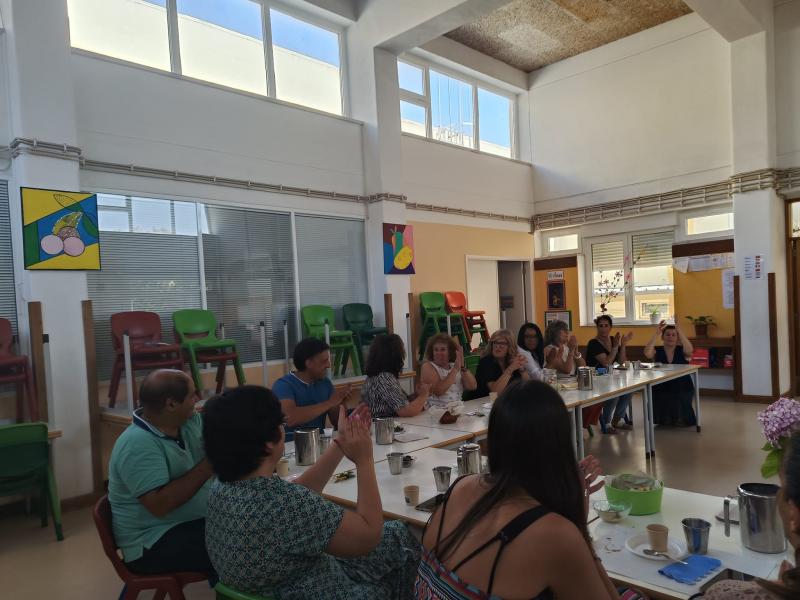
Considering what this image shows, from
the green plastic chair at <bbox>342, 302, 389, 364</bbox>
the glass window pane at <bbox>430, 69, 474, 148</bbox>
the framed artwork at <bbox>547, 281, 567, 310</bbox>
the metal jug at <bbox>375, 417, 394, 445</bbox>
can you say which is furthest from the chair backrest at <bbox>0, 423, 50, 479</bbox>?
the framed artwork at <bbox>547, 281, 567, 310</bbox>

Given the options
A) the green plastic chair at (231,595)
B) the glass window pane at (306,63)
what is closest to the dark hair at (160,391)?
the green plastic chair at (231,595)

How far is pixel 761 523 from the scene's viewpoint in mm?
1552

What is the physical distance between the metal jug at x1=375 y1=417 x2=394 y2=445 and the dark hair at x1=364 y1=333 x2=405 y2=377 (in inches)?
25.4

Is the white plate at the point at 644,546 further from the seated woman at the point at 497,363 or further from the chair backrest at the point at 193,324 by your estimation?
the chair backrest at the point at 193,324

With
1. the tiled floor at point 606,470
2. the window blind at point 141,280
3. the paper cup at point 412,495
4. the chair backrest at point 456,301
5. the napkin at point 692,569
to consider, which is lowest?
the tiled floor at point 606,470

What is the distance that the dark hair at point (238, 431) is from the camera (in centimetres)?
151

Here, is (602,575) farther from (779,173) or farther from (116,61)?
(779,173)

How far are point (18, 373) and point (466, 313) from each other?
17.0 ft

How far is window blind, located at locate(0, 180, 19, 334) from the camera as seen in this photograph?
4.41m

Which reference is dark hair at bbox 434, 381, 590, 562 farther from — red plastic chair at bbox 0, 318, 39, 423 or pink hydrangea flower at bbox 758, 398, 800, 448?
red plastic chair at bbox 0, 318, 39, 423

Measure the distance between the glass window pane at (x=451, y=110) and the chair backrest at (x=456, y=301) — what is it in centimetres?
230

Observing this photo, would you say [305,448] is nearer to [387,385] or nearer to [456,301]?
[387,385]

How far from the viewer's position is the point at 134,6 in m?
5.30

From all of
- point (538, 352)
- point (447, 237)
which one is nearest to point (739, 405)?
point (538, 352)
